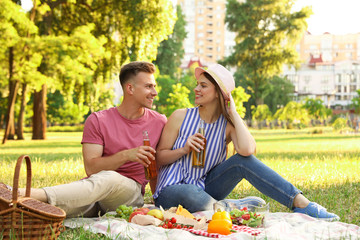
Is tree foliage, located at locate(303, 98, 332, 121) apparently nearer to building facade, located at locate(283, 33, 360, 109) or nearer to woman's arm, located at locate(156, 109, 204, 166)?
woman's arm, located at locate(156, 109, 204, 166)

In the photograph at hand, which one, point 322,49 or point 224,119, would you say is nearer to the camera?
point 224,119

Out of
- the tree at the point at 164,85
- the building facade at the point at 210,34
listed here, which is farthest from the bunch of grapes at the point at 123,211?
the building facade at the point at 210,34

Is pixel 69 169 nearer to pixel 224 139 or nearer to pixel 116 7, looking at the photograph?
pixel 224 139

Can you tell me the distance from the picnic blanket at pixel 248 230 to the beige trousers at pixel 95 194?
0.16 meters

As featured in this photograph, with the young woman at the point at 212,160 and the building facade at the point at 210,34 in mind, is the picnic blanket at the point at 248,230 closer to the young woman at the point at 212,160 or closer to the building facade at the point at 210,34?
the young woman at the point at 212,160

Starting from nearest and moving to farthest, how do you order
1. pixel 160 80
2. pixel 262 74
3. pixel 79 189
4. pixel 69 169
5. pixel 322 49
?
pixel 79 189
pixel 69 169
pixel 262 74
pixel 160 80
pixel 322 49

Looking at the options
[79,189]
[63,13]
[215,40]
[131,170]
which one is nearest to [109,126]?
[131,170]

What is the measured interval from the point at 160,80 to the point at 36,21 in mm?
21822

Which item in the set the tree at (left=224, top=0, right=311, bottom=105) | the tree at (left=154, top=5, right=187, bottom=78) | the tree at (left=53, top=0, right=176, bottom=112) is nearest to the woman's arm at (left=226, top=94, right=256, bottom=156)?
the tree at (left=53, top=0, right=176, bottom=112)

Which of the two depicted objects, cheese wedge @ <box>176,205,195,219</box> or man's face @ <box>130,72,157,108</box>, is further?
man's face @ <box>130,72,157,108</box>

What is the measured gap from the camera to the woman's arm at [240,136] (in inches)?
169

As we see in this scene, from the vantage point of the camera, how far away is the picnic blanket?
3.35m

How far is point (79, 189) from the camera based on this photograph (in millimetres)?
3689

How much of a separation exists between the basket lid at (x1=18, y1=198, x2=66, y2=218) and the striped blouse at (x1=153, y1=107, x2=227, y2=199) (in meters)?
1.34
